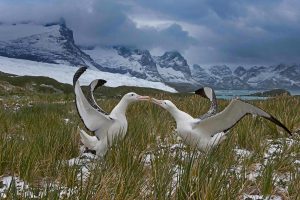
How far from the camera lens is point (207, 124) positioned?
612 cm

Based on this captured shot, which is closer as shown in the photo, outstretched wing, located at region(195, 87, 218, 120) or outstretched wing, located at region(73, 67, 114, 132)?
outstretched wing, located at region(73, 67, 114, 132)

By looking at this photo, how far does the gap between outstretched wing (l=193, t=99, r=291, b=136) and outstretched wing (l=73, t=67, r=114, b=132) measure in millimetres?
1231

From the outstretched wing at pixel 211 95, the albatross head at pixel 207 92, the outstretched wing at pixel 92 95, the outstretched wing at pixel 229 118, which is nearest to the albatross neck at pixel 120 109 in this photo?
the outstretched wing at pixel 92 95

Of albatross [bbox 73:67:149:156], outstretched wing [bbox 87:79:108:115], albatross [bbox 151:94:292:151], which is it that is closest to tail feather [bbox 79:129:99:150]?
albatross [bbox 73:67:149:156]

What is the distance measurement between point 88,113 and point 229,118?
188 cm

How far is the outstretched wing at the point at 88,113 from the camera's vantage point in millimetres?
5844

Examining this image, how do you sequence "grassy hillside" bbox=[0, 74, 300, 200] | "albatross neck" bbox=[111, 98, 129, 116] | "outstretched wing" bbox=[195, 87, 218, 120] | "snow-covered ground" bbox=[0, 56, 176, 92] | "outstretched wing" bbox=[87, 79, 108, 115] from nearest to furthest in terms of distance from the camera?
1. "grassy hillside" bbox=[0, 74, 300, 200]
2. "outstretched wing" bbox=[87, 79, 108, 115]
3. "albatross neck" bbox=[111, 98, 129, 116]
4. "outstretched wing" bbox=[195, 87, 218, 120]
5. "snow-covered ground" bbox=[0, 56, 176, 92]

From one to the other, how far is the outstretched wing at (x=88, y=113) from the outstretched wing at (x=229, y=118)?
4.04 feet

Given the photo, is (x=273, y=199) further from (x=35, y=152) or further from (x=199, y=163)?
(x=35, y=152)

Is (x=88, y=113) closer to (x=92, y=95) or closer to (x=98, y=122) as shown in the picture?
(x=98, y=122)

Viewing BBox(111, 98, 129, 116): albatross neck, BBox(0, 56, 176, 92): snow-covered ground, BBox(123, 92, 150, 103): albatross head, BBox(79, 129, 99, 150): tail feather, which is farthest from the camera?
BBox(0, 56, 176, 92): snow-covered ground

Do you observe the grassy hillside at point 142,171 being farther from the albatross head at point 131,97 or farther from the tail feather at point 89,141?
the albatross head at point 131,97

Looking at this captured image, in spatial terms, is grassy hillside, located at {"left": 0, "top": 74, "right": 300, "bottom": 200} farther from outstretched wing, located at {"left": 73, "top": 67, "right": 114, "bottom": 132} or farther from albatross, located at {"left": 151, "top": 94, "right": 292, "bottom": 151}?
outstretched wing, located at {"left": 73, "top": 67, "right": 114, "bottom": 132}

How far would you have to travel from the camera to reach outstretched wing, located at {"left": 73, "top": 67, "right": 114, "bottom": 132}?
5844 millimetres
